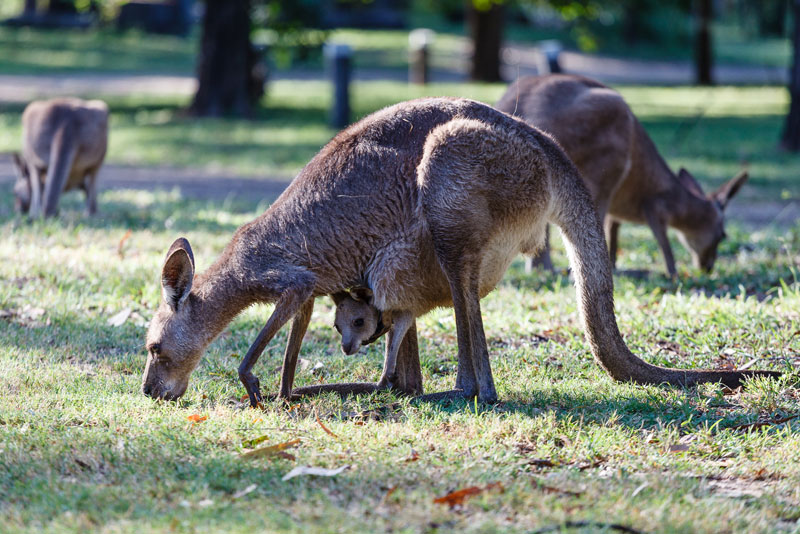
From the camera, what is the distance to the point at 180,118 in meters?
15.4

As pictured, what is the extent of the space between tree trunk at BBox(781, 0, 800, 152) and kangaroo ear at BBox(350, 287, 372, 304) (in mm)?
8710

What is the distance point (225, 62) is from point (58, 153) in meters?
7.75

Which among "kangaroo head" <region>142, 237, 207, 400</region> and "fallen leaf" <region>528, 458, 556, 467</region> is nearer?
"fallen leaf" <region>528, 458, 556, 467</region>

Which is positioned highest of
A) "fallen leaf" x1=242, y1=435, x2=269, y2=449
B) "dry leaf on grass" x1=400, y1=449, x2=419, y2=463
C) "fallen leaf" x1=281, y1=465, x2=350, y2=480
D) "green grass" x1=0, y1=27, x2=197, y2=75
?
"green grass" x1=0, y1=27, x2=197, y2=75

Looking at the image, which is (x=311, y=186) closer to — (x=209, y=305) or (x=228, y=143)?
(x=209, y=305)

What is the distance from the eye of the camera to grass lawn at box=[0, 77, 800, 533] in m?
2.92

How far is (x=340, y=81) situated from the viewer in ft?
46.5

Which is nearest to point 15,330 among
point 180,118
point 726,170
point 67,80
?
point 726,170

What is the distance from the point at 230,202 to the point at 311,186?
5.17 metres

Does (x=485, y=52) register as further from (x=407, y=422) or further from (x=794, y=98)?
(x=407, y=422)

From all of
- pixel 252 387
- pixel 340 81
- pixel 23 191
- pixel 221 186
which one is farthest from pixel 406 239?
pixel 340 81

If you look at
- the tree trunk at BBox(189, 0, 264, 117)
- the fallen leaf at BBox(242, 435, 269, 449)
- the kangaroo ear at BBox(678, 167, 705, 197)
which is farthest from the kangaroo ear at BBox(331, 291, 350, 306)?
the tree trunk at BBox(189, 0, 264, 117)

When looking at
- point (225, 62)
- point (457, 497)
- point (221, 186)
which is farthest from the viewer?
point (225, 62)

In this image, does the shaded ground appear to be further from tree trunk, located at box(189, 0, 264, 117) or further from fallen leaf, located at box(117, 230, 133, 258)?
tree trunk, located at box(189, 0, 264, 117)
